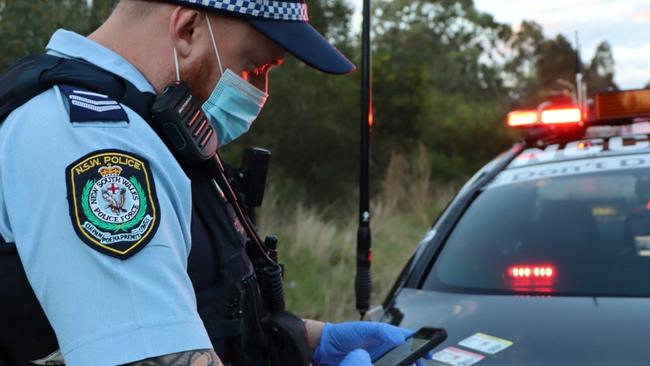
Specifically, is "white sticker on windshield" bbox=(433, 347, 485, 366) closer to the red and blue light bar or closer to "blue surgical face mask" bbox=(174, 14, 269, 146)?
"blue surgical face mask" bbox=(174, 14, 269, 146)

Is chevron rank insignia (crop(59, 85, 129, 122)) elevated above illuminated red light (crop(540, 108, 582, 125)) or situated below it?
above

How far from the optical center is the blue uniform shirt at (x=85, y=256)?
1143 mm

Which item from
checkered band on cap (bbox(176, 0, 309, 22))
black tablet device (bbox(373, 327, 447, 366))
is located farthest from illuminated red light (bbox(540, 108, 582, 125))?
checkered band on cap (bbox(176, 0, 309, 22))

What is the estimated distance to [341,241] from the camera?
27.8 ft

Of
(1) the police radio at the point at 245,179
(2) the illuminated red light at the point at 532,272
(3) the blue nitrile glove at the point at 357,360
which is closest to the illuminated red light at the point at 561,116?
(2) the illuminated red light at the point at 532,272

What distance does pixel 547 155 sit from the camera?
356 centimetres

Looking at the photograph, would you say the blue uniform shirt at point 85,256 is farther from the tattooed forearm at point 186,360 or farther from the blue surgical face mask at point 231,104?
the blue surgical face mask at point 231,104

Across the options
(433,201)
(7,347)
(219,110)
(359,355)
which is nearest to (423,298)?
(359,355)

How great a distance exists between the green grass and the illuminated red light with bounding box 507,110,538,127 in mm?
2423

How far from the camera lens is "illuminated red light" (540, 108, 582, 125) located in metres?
→ 3.93

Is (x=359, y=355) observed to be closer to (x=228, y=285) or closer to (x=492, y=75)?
(x=228, y=285)

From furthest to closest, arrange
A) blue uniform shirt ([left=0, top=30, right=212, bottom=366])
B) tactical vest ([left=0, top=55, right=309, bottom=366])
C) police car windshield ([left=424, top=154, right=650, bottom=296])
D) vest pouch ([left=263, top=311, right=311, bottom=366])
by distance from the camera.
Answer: police car windshield ([left=424, top=154, right=650, bottom=296]) < vest pouch ([left=263, top=311, right=311, bottom=366]) < tactical vest ([left=0, top=55, right=309, bottom=366]) < blue uniform shirt ([left=0, top=30, right=212, bottom=366])

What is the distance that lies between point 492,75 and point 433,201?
22827 millimetres

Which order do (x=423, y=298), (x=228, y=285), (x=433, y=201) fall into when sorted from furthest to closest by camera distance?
(x=433, y=201) < (x=423, y=298) < (x=228, y=285)
